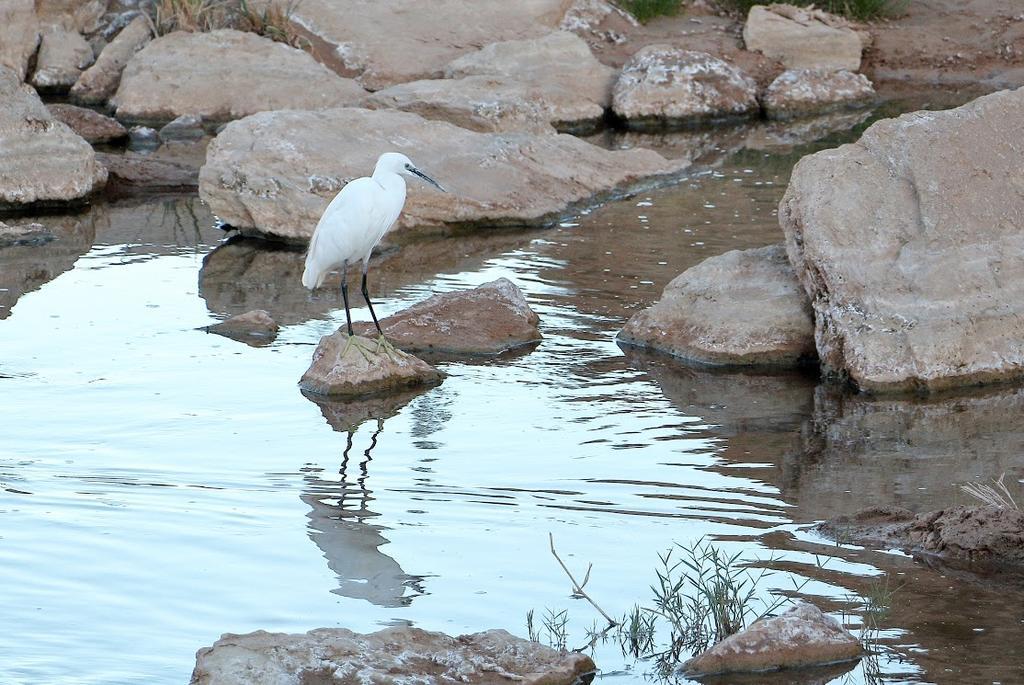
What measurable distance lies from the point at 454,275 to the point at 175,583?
5904 mm

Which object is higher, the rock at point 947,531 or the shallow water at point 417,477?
the rock at point 947,531

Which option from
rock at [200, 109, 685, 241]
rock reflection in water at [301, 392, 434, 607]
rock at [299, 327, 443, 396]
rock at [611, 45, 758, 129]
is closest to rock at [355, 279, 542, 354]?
rock at [299, 327, 443, 396]

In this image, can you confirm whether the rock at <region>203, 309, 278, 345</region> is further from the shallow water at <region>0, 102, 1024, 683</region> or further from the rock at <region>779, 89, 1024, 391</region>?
the rock at <region>779, 89, 1024, 391</region>

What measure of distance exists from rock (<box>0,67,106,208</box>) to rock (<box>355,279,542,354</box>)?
5.37 m

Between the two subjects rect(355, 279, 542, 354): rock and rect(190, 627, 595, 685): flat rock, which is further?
rect(355, 279, 542, 354): rock

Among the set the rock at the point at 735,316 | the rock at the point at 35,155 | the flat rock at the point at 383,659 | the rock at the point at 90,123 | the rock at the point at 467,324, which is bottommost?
the rock at the point at 90,123

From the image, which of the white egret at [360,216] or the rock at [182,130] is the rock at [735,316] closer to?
the white egret at [360,216]

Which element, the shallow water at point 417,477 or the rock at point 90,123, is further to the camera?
the rock at point 90,123

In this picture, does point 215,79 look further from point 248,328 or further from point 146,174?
point 248,328

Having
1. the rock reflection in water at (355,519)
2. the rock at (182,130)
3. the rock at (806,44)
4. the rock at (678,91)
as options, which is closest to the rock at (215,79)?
the rock at (182,130)

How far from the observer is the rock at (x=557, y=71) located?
17625 millimetres

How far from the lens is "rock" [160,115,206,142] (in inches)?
664

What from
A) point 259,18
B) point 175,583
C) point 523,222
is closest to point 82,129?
point 259,18

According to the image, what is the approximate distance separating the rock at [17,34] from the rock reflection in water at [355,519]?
42.3 ft
